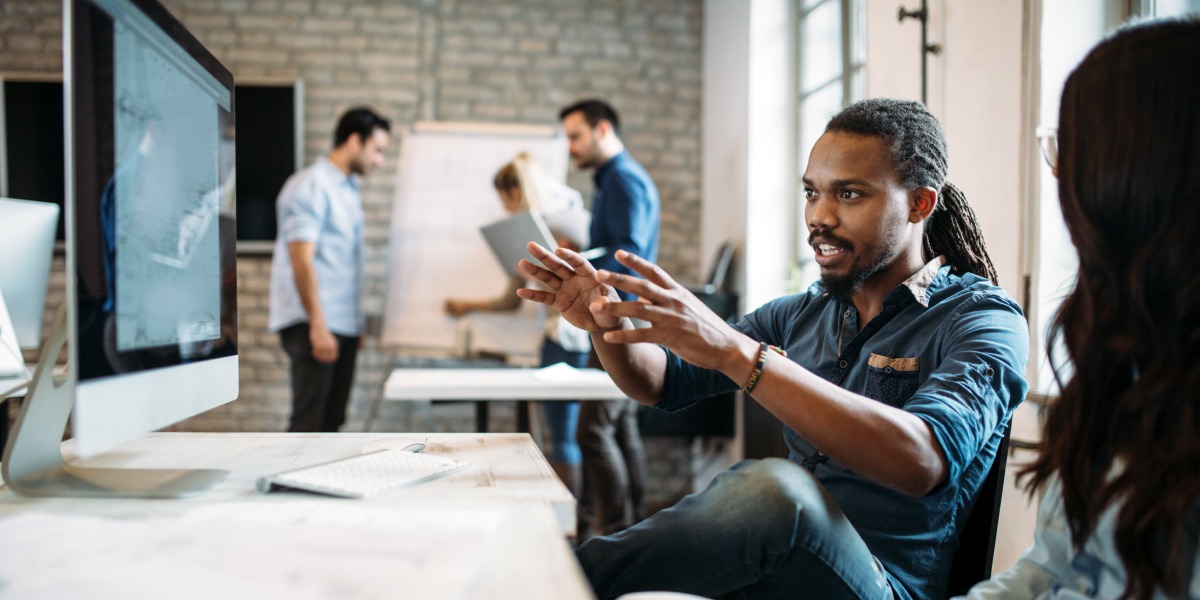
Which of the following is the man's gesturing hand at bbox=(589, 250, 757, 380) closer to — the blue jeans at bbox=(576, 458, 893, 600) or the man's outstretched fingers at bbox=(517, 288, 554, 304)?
the blue jeans at bbox=(576, 458, 893, 600)

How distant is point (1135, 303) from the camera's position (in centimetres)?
72

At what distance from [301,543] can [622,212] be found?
7.71 ft

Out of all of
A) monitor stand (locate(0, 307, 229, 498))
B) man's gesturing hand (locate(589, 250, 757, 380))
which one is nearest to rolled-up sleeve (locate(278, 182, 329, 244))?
monitor stand (locate(0, 307, 229, 498))

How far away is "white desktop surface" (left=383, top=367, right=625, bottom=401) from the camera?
2268 mm

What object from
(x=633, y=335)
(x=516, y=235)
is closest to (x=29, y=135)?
(x=516, y=235)

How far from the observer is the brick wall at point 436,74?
4.27m

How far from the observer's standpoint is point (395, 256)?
4.00 meters

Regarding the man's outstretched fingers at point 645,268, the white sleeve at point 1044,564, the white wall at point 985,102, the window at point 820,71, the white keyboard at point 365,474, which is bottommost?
the white sleeve at point 1044,564

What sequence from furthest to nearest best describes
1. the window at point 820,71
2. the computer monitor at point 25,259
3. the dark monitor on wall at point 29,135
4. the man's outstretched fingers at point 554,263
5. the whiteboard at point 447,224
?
the dark monitor on wall at point 29,135 → the whiteboard at point 447,224 → the window at point 820,71 → the computer monitor at point 25,259 → the man's outstretched fingers at point 554,263

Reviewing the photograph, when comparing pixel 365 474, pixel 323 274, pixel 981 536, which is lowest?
pixel 981 536

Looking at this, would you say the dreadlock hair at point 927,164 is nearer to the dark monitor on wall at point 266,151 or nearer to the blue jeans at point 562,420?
the blue jeans at point 562,420

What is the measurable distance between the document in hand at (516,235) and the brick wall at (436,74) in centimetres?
137

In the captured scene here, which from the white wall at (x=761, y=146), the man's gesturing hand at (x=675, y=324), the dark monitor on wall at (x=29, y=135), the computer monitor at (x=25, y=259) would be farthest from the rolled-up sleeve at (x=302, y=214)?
the man's gesturing hand at (x=675, y=324)

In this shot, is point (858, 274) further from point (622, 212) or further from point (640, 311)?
point (622, 212)
